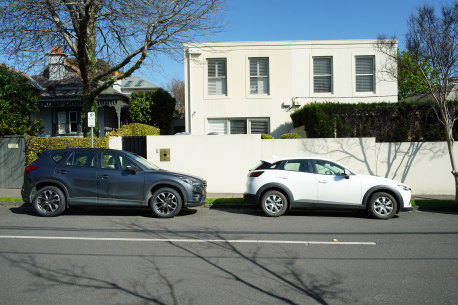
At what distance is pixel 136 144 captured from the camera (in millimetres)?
13453

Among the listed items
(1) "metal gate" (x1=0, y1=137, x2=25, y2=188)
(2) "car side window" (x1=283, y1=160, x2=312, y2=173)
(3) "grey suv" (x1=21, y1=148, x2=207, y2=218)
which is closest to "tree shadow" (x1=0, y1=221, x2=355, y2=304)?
(3) "grey suv" (x1=21, y1=148, x2=207, y2=218)

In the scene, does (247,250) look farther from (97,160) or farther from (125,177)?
(97,160)

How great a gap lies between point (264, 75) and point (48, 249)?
45.6 feet

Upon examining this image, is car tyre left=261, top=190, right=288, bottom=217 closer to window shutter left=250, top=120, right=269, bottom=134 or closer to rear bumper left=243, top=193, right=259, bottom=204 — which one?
rear bumper left=243, top=193, right=259, bottom=204

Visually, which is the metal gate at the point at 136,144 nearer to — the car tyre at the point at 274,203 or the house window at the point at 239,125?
the house window at the point at 239,125

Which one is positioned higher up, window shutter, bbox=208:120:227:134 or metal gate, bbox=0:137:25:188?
window shutter, bbox=208:120:227:134

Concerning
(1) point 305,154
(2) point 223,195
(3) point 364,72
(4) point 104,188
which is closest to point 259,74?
(3) point 364,72

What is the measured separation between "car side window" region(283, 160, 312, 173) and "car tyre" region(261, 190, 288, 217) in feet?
2.38

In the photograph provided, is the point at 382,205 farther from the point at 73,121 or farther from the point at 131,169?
the point at 73,121

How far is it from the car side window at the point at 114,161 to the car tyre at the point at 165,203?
1.16 metres

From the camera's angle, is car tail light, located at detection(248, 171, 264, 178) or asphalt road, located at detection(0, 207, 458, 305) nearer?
asphalt road, located at detection(0, 207, 458, 305)

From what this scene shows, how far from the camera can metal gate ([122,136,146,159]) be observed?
1344 centimetres

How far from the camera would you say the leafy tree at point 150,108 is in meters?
20.5

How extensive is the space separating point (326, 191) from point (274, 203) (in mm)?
1365
